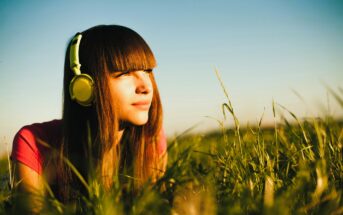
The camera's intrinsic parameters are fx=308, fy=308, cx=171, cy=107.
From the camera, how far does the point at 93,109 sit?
2525mm

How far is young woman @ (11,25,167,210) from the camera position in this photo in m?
2.32

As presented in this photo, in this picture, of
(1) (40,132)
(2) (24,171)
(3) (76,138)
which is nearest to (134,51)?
(3) (76,138)

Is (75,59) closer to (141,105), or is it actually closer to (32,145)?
(141,105)

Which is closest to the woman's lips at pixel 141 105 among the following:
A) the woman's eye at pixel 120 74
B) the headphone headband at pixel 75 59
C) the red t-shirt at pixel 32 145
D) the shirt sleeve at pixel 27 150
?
the woman's eye at pixel 120 74

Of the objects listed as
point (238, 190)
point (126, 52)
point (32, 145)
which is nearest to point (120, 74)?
point (126, 52)

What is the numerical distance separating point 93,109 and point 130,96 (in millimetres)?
352

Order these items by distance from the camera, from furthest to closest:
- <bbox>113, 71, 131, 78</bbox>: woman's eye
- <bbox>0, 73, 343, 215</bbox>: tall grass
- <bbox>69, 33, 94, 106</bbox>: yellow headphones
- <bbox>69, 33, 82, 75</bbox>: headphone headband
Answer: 1. <bbox>113, 71, 131, 78</bbox>: woman's eye
2. <bbox>69, 33, 82, 75</bbox>: headphone headband
3. <bbox>69, 33, 94, 106</bbox>: yellow headphones
4. <bbox>0, 73, 343, 215</bbox>: tall grass

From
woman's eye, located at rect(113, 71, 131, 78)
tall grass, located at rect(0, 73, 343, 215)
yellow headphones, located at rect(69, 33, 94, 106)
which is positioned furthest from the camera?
woman's eye, located at rect(113, 71, 131, 78)

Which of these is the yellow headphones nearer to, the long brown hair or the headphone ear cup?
the headphone ear cup

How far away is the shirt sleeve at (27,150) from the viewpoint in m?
2.32

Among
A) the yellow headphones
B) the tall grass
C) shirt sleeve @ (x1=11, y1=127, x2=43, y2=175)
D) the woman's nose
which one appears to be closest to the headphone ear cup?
the yellow headphones

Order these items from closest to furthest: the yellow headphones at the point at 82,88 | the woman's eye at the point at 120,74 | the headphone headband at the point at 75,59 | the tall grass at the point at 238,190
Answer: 1. the tall grass at the point at 238,190
2. the yellow headphones at the point at 82,88
3. the headphone headband at the point at 75,59
4. the woman's eye at the point at 120,74

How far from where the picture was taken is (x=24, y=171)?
2.29 metres

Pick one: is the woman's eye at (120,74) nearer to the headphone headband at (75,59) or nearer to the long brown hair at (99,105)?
the long brown hair at (99,105)
